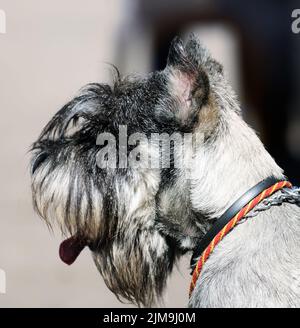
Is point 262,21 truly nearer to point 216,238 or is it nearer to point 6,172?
point 6,172

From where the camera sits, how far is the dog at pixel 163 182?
2.29 metres

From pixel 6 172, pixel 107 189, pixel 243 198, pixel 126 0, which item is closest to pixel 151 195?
pixel 107 189

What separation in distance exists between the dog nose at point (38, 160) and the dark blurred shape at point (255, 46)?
295cm

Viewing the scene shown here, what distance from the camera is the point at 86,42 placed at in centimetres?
523

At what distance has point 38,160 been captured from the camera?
8.86 feet

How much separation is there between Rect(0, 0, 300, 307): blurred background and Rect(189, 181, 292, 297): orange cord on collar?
2.11 metres

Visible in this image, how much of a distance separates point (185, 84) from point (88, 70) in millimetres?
2744

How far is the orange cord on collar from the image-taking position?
2291 mm
